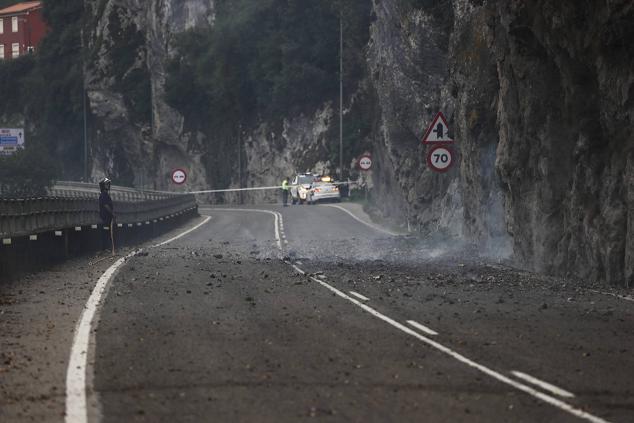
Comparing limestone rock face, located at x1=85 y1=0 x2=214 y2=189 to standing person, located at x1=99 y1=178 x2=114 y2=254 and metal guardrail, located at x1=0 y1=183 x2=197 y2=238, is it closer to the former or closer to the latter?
metal guardrail, located at x1=0 y1=183 x2=197 y2=238

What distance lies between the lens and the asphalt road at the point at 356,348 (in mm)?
8586

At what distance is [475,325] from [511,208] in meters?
14.1

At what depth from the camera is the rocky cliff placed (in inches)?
790

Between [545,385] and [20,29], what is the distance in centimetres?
13850

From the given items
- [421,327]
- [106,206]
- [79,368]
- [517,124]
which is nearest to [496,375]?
[421,327]

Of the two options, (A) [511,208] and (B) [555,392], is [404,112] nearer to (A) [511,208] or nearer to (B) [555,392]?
(A) [511,208]

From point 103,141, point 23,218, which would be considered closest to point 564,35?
point 23,218

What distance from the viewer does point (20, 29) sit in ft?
458

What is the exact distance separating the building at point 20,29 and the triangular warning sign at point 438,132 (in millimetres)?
116404

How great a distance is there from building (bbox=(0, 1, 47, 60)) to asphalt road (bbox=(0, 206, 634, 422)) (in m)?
124

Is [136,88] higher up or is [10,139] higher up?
[136,88]

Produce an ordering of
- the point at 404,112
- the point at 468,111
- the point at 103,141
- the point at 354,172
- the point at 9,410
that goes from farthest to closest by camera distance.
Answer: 1. the point at 103,141
2. the point at 354,172
3. the point at 404,112
4. the point at 468,111
5. the point at 9,410

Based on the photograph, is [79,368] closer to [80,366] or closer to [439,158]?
[80,366]

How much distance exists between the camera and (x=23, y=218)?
78.6ft
